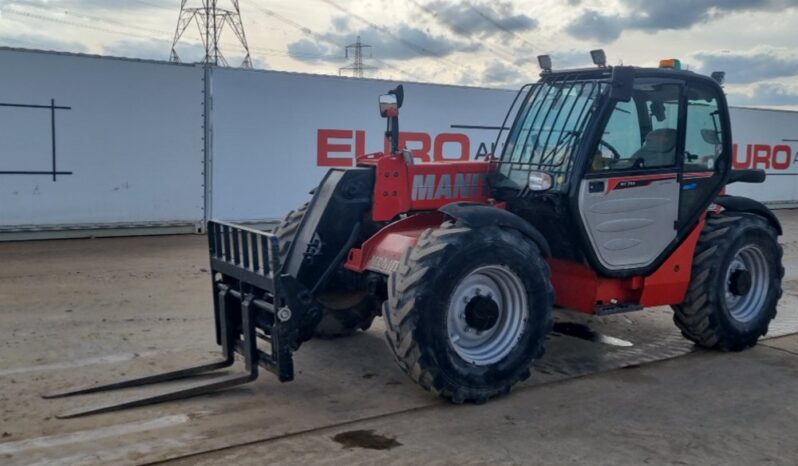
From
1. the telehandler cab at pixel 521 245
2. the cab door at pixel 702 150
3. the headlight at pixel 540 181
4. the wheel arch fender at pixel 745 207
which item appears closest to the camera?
the telehandler cab at pixel 521 245

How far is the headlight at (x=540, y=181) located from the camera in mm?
5570

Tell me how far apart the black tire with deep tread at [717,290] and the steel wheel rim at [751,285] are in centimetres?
6

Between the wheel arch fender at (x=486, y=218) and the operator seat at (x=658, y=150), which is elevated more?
the operator seat at (x=658, y=150)

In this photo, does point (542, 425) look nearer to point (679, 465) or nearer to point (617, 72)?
point (679, 465)

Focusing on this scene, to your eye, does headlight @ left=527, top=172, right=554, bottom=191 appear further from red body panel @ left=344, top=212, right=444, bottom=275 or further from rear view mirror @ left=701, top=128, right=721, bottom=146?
rear view mirror @ left=701, top=128, right=721, bottom=146

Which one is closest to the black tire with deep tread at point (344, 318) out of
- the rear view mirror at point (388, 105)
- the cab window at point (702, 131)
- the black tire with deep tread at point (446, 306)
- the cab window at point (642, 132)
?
the rear view mirror at point (388, 105)

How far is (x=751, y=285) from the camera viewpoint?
6629mm

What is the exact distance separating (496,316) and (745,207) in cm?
276

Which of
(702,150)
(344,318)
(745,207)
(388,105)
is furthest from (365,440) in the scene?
(745,207)

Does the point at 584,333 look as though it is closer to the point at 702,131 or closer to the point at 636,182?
the point at 636,182

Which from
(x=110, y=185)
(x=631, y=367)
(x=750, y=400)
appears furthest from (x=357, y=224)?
(x=110, y=185)

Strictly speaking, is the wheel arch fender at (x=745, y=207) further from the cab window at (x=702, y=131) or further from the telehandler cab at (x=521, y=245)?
the cab window at (x=702, y=131)

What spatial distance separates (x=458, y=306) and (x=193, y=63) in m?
8.70

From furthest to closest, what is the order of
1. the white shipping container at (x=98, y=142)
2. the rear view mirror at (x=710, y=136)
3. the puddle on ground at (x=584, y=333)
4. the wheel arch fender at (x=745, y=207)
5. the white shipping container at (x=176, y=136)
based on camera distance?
the white shipping container at (x=176, y=136)
the white shipping container at (x=98, y=142)
the puddle on ground at (x=584, y=333)
the wheel arch fender at (x=745, y=207)
the rear view mirror at (x=710, y=136)
